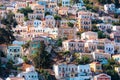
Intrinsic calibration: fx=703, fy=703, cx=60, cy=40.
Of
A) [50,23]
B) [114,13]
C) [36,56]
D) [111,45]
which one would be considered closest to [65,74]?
[36,56]

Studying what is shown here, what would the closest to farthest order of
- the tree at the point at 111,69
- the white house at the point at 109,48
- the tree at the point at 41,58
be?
1. the tree at the point at 41,58
2. the tree at the point at 111,69
3. the white house at the point at 109,48

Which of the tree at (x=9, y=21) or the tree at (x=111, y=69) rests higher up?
the tree at (x=9, y=21)

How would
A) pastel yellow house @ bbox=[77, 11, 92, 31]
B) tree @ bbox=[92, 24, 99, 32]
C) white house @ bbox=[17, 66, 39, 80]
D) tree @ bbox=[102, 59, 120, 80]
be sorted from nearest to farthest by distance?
white house @ bbox=[17, 66, 39, 80], tree @ bbox=[102, 59, 120, 80], tree @ bbox=[92, 24, 99, 32], pastel yellow house @ bbox=[77, 11, 92, 31]

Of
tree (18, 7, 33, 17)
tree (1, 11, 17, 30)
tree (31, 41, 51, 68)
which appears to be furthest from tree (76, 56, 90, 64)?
tree (18, 7, 33, 17)

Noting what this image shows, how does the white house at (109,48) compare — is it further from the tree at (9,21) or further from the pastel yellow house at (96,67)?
the tree at (9,21)

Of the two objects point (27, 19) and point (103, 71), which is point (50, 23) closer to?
point (27, 19)

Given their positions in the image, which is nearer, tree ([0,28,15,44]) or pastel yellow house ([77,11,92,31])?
tree ([0,28,15,44])

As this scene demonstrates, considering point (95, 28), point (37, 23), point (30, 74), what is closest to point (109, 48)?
point (95, 28)

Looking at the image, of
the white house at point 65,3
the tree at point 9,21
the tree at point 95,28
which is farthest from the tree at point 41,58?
the white house at point 65,3

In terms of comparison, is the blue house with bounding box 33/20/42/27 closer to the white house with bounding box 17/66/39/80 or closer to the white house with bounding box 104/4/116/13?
the white house with bounding box 104/4/116/13

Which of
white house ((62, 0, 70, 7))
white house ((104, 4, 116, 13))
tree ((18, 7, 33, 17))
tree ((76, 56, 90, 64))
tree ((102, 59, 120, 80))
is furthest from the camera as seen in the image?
white house ((62, 0, 70, 7))

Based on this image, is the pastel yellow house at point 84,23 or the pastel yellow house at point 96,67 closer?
the pastel yellow house at point 96,67
